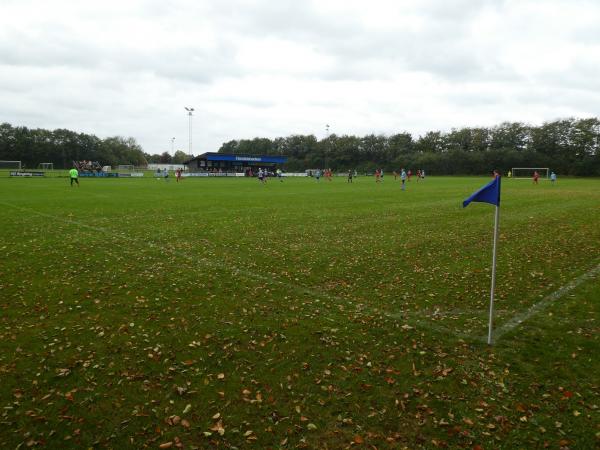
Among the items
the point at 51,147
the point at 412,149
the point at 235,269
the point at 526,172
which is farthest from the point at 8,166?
the point at 526,172

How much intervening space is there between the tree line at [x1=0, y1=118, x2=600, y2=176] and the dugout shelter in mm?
41272

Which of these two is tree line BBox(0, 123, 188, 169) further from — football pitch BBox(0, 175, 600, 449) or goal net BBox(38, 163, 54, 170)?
football pitch BBox(0, 175, 600, 449)

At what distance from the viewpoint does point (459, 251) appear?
40.6ft

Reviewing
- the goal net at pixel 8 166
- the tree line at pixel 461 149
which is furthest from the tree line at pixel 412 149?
the goal net at pixel 8 166

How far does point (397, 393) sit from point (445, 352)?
4.65ft

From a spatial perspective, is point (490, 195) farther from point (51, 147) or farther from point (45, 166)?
point (51, 147)

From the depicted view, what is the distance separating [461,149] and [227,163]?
70278 millimetres

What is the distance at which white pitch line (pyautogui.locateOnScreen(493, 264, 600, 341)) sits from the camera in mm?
6924

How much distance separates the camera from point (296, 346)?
6273 millimetres

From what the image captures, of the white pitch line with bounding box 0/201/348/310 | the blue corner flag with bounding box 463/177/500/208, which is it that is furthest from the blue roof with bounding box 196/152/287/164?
the blue corner flag with bounding box 463/177/500/208

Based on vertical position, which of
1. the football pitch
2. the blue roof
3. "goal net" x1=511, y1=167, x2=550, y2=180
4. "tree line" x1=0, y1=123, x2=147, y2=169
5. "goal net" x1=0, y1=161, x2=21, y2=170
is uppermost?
"tree line" x1=0, y1=123, x2=147, y2=169

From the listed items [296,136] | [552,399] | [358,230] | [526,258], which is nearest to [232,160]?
[296,136]

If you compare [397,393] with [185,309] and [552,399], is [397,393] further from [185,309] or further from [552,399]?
[185,309]

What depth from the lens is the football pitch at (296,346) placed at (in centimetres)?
450
